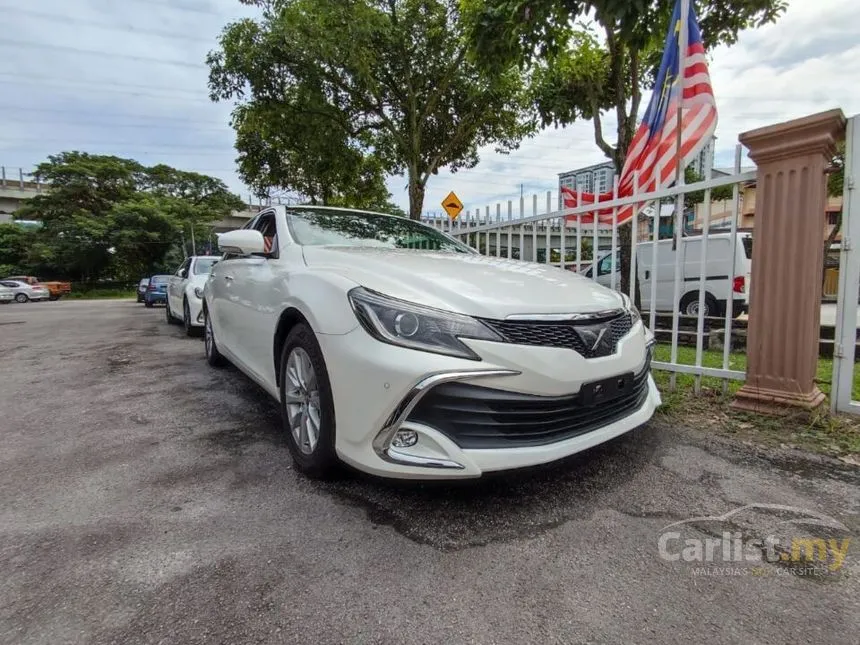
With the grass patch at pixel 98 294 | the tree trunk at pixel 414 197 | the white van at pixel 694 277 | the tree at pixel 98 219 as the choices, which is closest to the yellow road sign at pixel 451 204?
the tree trunk at pixel 414 197

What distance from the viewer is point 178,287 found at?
876 cm

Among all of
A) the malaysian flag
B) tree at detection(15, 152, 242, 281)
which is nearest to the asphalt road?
the malaysian flag

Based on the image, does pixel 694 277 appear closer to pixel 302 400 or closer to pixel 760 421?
pixel 760 421

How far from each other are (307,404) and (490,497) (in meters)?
0.98

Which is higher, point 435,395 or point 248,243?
point 248,243

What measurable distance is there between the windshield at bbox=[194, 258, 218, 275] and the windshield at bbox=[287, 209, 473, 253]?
5000 millimetres

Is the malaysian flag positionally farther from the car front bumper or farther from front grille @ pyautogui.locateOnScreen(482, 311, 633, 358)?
the car front bumper

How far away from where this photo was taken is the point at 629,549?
1.80 m

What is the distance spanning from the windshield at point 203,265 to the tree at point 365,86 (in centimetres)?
422

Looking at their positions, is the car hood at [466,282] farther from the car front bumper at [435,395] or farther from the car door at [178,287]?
the car door at [178,287]

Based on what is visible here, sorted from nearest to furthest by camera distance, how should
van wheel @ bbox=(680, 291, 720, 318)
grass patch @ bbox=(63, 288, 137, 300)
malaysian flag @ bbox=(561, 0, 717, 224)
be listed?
1. malaysian flag @ bbox=(561, 0, 717, 224)
2. van wheel @ bbox=(680, 291, 720, 318)
3. grass patch @ bbox=(63, 288, 137, 300)

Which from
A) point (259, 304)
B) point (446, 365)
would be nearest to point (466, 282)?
point (446, 365)

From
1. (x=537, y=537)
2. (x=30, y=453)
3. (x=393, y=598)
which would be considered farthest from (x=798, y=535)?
(x=30, y=453)

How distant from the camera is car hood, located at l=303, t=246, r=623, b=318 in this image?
2068 millimetres
